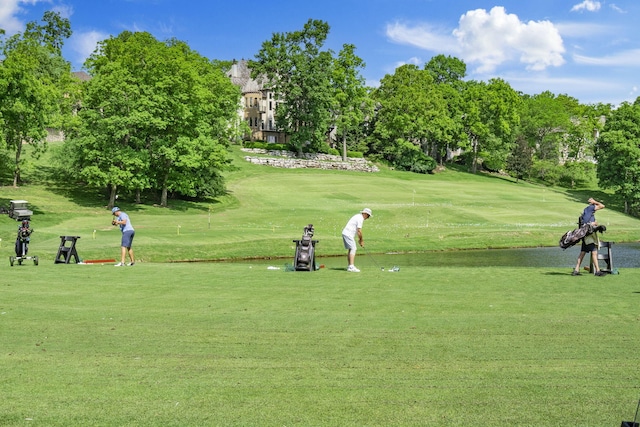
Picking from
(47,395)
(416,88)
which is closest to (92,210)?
(47,395)

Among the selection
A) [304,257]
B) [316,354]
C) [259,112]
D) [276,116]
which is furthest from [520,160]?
[316,354]

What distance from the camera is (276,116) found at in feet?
318

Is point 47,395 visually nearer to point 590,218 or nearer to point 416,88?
point 590,218

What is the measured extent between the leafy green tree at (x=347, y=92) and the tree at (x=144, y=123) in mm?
40043

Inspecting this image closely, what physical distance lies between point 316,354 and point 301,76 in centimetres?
8515

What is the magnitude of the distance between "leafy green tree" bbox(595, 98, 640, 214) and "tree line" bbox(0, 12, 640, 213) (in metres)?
0.17

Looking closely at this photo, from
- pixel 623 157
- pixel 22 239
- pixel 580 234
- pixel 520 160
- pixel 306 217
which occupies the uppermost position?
pixel 623 157

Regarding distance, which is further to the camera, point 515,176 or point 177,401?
point 515,176

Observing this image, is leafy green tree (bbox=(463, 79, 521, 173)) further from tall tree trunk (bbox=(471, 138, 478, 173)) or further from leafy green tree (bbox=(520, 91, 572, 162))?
leafy green tree (bbox=(520, 91, 572, 162))

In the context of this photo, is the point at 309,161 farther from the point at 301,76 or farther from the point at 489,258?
the point at 489,258

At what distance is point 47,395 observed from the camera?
7.66m

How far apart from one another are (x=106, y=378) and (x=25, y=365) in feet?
4.88

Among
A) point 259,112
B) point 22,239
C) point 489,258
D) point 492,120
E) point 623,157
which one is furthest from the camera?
point 259,112

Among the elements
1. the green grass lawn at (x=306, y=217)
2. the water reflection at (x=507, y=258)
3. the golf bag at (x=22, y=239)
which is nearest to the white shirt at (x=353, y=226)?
the water reflection at (x=507, y=258)
